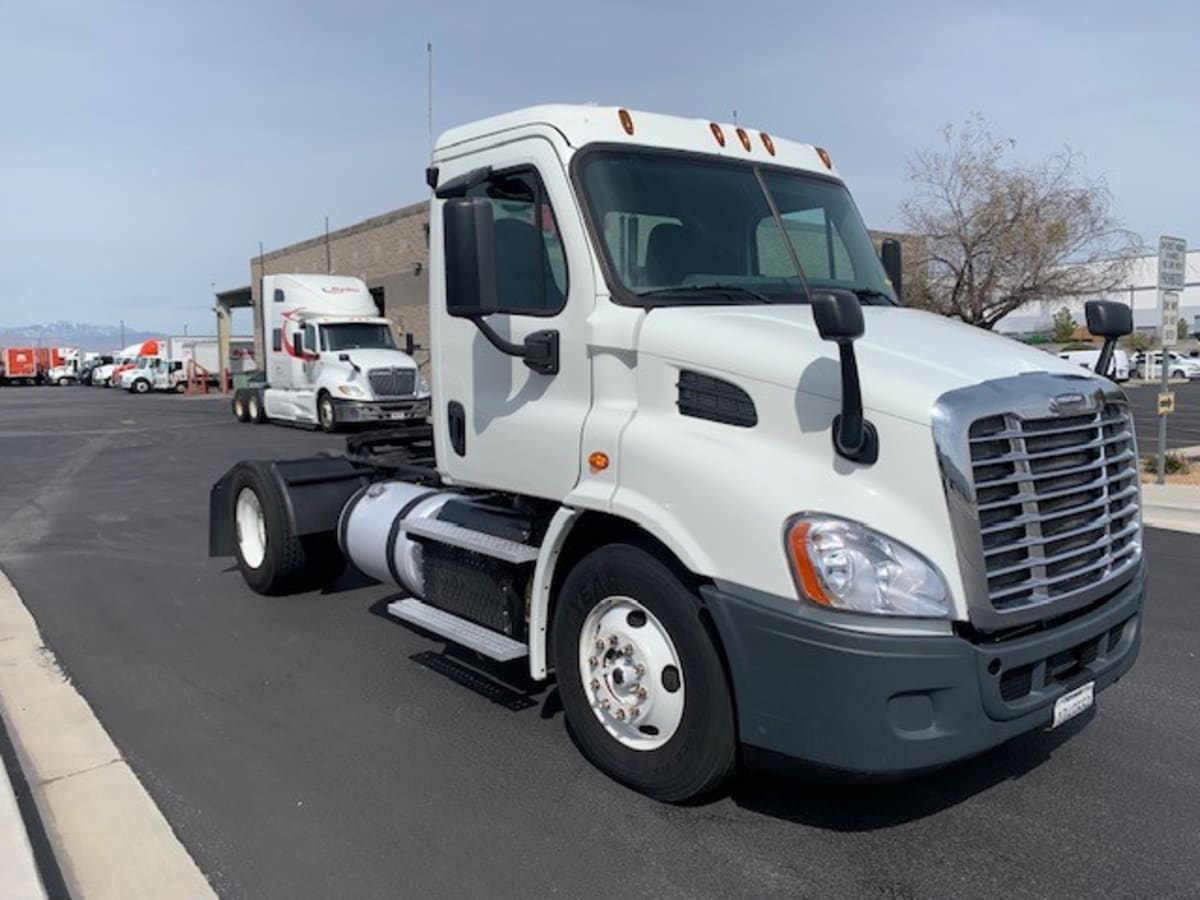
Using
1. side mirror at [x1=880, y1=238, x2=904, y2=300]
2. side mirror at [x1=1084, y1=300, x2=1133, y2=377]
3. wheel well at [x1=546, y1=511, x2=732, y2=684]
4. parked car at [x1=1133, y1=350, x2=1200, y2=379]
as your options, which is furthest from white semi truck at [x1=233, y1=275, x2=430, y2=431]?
parked car at [x1=1133, y1=350, x2=1200, y2=379]

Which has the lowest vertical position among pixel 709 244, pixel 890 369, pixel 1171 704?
pixel 1171 704

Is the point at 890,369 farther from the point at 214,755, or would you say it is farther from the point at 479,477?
the point at 214,755

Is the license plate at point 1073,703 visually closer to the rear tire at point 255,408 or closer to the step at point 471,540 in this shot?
the step at point 471,540

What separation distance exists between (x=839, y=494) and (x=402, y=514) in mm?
3210

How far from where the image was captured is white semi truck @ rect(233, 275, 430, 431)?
70.7 feet

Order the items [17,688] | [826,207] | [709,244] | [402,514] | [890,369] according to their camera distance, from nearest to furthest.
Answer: [890,369] → [709,244] → [826,207] → [17,688] → [402,514]

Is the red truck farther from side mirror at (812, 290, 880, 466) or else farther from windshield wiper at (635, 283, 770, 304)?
side mirror at (812, 290, 880, 466)

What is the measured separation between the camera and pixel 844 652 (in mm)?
3109

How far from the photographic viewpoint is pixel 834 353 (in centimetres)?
348

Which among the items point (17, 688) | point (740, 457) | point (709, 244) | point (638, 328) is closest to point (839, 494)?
point (740, 457)

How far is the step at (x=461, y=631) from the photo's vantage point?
4.51 meters

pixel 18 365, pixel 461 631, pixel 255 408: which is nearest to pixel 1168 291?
pixel 461 631

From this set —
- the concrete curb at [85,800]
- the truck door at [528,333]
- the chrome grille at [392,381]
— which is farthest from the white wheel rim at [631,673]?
the chrome grille at [392,381]

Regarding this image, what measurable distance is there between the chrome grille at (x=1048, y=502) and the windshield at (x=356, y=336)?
20402 mm
